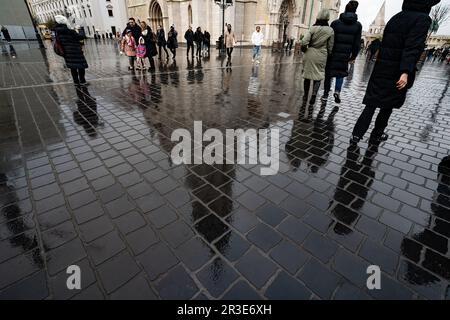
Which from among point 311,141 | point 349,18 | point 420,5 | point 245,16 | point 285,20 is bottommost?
point 311,141

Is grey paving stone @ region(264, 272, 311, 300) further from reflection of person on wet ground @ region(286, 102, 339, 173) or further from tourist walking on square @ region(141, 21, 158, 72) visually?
tourist walking on square @ region(141, 21, 158, 72)

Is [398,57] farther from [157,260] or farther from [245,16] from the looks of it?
[245,16]

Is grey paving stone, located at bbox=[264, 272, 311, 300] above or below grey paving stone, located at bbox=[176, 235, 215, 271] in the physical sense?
above

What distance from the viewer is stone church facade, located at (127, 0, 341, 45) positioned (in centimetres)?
2716

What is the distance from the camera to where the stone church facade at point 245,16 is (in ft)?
89.1

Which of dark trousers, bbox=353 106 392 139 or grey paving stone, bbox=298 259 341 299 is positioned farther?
dark trousers, bbox=353 106 392 139

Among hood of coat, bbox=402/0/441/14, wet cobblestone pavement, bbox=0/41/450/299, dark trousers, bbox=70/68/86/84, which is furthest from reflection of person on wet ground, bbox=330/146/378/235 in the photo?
dark trousers, bbox=70/68/86/84

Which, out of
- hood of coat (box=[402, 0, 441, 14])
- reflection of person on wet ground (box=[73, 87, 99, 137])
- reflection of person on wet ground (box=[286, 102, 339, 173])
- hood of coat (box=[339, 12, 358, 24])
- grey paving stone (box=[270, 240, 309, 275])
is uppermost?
hood of coat (box=[402, 0, 441, 14])

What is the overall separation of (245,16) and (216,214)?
1288 inches

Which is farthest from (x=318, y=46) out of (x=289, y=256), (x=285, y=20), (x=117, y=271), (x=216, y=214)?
(x=285, y=20)

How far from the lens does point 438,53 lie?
103 ft

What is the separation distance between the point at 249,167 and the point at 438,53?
40.6 meters

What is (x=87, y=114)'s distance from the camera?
5727 millimetres

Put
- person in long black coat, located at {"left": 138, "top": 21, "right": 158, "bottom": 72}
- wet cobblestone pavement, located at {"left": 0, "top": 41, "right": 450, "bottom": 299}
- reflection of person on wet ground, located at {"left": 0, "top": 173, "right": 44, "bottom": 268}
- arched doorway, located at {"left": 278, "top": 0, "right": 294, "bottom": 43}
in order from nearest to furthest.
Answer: wet cobblestone pavement, located at {"left": 0, "top": 41, "right": 450, "bottom": 299}, reflection of person on wet ground, located at {"left": 0, "top": 173, "right": 44, "bottom": 268}, person in long black coat, located at {"left": 138, "top": 21, "right": 158, "bottom": 72}, arched doorway, located at {"left": 278, "top": 0, "right": 294, "bottom": 43}
